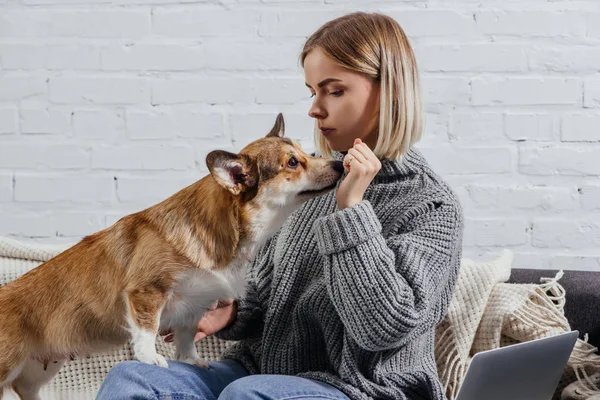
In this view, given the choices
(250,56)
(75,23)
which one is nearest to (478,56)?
(250,56)

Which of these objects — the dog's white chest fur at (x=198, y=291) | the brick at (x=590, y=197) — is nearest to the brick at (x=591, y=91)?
the brick at (x=590, y=197)

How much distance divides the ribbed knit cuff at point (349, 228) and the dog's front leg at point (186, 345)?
1.19ft

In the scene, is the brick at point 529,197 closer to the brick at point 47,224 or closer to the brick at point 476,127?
the brick at point 476,127

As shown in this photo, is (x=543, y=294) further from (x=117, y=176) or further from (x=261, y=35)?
(x=117, y=176)

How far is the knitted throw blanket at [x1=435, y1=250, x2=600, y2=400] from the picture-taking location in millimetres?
1886

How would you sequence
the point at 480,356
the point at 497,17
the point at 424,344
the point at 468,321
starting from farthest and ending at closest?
1. the point at 497,17
2. the point at 468,321
3. the point at 424,344
4. the point at 480,356

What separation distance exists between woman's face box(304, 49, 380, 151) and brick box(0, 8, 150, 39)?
95cm

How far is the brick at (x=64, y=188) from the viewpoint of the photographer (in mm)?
2412

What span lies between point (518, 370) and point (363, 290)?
309 mm

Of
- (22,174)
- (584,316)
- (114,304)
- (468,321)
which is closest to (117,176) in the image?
(22,174)

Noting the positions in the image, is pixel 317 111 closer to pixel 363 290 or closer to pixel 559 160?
pixel 363 290

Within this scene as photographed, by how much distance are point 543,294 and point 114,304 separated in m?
1.05

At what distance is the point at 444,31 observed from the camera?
7.57ft

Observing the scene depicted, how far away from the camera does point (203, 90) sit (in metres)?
2.38
